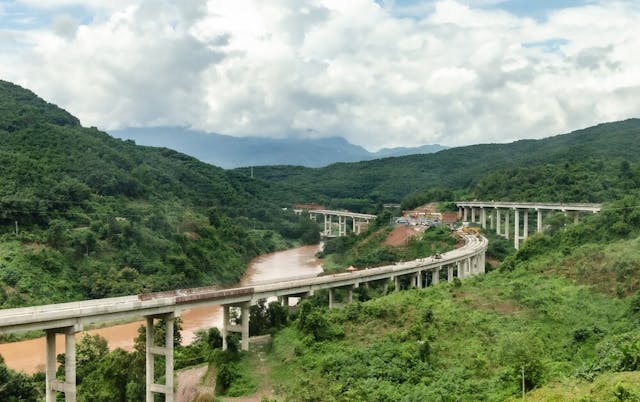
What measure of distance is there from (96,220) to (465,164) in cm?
13040

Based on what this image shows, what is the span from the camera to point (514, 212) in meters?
94.4

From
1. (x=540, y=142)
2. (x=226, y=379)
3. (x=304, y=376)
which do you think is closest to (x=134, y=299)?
(x=226, y=379)

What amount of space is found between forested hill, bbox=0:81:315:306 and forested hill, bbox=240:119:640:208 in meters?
45.0

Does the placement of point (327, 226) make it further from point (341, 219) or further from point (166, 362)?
point (166, 362)

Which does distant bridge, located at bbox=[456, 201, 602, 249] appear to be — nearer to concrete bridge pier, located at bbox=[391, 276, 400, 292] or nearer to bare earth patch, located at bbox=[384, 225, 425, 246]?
bare earth patch, located at bbox=[384, 225, 425, 246]

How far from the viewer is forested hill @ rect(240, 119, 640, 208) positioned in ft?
401

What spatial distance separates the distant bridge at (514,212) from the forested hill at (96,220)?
114 feet

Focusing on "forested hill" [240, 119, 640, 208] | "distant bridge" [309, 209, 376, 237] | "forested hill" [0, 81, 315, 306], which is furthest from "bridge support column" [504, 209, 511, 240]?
"forested hill" [0, 81, 315, 306]

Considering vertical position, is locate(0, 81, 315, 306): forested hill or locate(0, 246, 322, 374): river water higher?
locate(0, 81, 315, 306): forested hill

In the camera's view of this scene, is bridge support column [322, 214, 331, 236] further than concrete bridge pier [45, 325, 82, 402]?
Yes

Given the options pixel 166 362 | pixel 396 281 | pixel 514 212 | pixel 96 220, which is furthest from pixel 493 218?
pixel 166 362

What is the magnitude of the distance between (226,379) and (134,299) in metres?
7.30

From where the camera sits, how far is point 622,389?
68.9 ft

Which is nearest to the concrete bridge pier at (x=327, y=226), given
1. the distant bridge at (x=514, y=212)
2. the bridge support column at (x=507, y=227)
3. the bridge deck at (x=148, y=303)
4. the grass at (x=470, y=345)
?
the distant bridge at (x=514, y=212)
